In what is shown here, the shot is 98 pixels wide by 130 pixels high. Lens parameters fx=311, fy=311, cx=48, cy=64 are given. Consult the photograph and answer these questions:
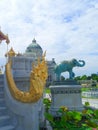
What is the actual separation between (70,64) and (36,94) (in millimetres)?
7788

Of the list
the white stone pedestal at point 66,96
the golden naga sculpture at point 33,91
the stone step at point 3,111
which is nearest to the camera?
the golden naga sculpture at point 33,91

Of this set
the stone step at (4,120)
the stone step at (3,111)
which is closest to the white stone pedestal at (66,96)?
the stone step at (3,111)

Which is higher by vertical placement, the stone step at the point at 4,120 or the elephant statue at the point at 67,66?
the elephant statue at the point at 67,66

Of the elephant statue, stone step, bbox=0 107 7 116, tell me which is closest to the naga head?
the elephant statue

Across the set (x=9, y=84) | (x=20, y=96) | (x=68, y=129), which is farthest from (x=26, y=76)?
(x=68, y=129)

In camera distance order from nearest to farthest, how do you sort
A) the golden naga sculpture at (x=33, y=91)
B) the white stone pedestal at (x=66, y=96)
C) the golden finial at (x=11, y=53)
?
1. the golden naga sculpture at (x=33, y=91)
2. the golden finial at (x=11, y=53)
3. the white stone pedestal at (x=66, y=96)

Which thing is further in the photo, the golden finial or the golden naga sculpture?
the golden finial

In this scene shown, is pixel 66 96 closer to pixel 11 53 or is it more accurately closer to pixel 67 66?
pixel 67 66

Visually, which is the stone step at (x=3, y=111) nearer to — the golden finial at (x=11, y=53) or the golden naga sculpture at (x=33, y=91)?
the golden naga sculpture at (x=33, y=91)

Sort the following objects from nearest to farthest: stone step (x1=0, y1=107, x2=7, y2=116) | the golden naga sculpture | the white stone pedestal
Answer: the golden naga sculpture, stone step (x1=0, y1=107, x2=7, y2=116), the white stone pedestal

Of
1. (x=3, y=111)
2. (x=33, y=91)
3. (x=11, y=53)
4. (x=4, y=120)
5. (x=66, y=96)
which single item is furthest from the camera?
(x=66, y=96)

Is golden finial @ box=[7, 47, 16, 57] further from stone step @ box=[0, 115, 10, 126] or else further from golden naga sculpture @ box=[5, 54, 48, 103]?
stone step @ box=[0, 115, 10, 126]

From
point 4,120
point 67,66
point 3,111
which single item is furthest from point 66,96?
point 4,120

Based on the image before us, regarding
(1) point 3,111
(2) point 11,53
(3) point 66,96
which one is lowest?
(1) point 3,111
